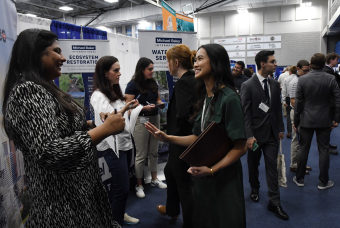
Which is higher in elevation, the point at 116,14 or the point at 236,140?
the point at 116,14

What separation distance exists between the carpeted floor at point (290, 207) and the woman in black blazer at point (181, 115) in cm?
70

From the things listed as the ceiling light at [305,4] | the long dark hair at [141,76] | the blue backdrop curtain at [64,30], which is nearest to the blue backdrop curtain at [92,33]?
the blue backdrop curtain at [64,30]

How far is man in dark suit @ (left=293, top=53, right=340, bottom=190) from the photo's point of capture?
300cm

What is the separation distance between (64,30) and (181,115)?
2138 mm

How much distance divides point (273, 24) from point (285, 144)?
1055 centimetres

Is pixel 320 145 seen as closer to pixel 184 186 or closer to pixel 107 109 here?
pixel 184 186

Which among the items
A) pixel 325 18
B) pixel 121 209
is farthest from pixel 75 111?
pixel 325 18

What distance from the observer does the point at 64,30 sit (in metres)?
3.05

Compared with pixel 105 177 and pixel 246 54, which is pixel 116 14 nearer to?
pixel 246 54

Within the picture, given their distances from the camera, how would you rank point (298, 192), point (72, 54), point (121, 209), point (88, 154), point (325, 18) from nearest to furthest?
point (88, 154) → point (121, 209) → point (72, 54) → point (298, 192) → point (325, 18)

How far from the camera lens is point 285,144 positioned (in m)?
5.53

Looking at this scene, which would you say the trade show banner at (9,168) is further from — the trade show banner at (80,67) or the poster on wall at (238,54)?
the poster on wall at (238,54)

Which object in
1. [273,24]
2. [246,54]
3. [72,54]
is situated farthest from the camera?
[246,54]

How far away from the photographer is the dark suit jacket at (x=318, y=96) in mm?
2990
